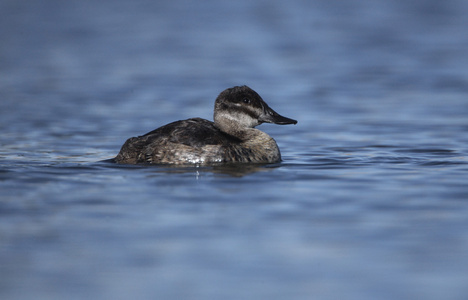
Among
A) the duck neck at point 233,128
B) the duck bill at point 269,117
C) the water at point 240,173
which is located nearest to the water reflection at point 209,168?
the water at point 240,173

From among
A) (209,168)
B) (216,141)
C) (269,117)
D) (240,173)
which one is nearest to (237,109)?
(269,117)

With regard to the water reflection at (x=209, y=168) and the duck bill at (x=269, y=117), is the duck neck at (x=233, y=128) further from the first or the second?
the water reflection at (x=209, y=168)

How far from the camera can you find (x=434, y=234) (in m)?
6.09

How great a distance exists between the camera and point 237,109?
9594mm

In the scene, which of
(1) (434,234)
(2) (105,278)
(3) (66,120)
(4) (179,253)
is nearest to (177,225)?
Answer: (4) (179,253)

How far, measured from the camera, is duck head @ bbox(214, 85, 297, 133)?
9562mm

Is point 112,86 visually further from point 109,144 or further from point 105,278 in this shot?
point 105,278

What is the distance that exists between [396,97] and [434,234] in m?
9.00

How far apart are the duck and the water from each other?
0.21 m

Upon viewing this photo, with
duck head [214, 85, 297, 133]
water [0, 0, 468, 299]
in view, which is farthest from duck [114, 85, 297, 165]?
Answer: water [0, 0, 468, 299]

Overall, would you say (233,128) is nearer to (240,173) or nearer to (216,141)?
(216,141)

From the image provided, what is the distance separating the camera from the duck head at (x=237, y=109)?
31.4ft

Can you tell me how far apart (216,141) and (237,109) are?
690 millimetres

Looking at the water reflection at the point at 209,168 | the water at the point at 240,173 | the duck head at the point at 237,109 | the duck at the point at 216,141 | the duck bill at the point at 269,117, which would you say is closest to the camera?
the water at the point at 240,173
